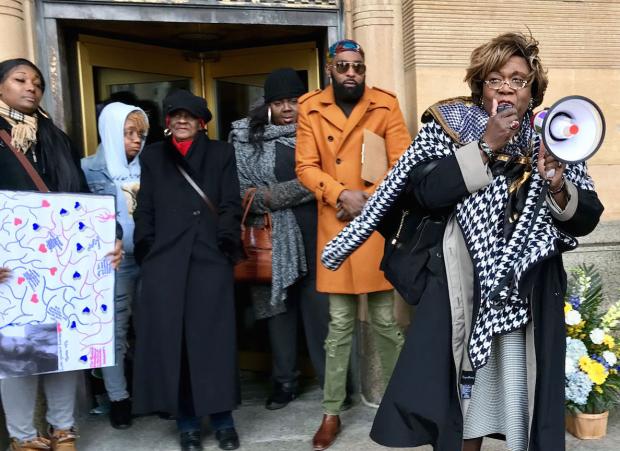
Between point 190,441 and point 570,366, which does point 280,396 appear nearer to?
point 190,441

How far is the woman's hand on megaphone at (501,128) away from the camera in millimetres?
1997

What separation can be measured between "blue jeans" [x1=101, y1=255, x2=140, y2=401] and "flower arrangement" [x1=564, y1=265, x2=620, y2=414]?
2.40 meters

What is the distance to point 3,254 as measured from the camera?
2.85 metres

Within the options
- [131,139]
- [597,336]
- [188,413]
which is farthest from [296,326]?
[597,336]

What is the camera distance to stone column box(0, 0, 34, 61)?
3354mm

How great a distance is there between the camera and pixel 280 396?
4035 mm

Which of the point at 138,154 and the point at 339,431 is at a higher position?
the point at 138,154

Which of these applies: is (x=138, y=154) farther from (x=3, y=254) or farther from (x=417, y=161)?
(x=417, y=161)

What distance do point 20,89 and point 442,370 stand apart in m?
2.28

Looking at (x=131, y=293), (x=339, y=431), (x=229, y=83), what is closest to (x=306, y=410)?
(x=339, y=431)

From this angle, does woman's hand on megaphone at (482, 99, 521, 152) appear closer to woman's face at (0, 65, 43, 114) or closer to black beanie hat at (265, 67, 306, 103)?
black beanie hat at (265, 67, 306, 103)

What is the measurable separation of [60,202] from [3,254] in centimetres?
33

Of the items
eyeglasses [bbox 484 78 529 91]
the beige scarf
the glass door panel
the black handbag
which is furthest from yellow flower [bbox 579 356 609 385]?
the glass door panel

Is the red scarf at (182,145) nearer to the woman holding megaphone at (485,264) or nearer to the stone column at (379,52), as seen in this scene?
the stone column at (379,52)
